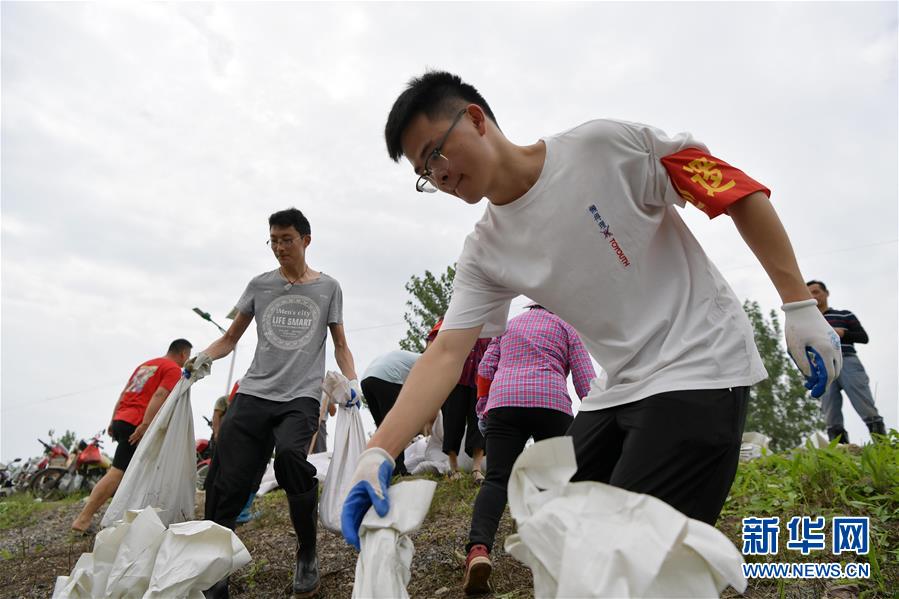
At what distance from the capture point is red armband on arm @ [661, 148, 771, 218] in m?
1.49

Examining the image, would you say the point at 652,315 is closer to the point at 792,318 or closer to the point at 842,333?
the point at 792,318

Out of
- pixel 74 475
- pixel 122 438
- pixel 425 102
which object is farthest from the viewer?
pixel 74 475

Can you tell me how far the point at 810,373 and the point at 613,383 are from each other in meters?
0.47

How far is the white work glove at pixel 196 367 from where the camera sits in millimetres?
3414

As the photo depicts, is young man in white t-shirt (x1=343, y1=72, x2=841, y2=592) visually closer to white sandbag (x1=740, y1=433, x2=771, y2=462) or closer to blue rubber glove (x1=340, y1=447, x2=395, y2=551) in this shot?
blue rubber glove (x1=340, y1=447, x2=395, y2=551)

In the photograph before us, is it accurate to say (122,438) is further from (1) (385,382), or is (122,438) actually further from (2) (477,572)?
(2) (477,572)

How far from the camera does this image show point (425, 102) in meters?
1.79

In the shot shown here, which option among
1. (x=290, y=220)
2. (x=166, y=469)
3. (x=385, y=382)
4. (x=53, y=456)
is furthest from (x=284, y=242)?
(x=53, y=456)

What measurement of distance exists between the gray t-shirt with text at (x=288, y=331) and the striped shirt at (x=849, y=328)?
16.4 ft

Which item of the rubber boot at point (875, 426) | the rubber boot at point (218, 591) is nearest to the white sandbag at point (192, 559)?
the rubber boot at point (218, 591)

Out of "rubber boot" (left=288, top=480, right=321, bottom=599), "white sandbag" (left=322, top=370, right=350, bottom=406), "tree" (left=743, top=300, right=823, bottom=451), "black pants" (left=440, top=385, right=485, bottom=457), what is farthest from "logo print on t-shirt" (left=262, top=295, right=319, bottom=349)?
"tree" (left=743, top=300, right=823, bottom=451)

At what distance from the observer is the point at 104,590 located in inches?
91.0

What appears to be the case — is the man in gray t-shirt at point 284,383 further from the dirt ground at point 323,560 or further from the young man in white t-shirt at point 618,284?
the young man in white t-shirt at point 618,284

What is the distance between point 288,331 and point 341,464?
0.77 meters
